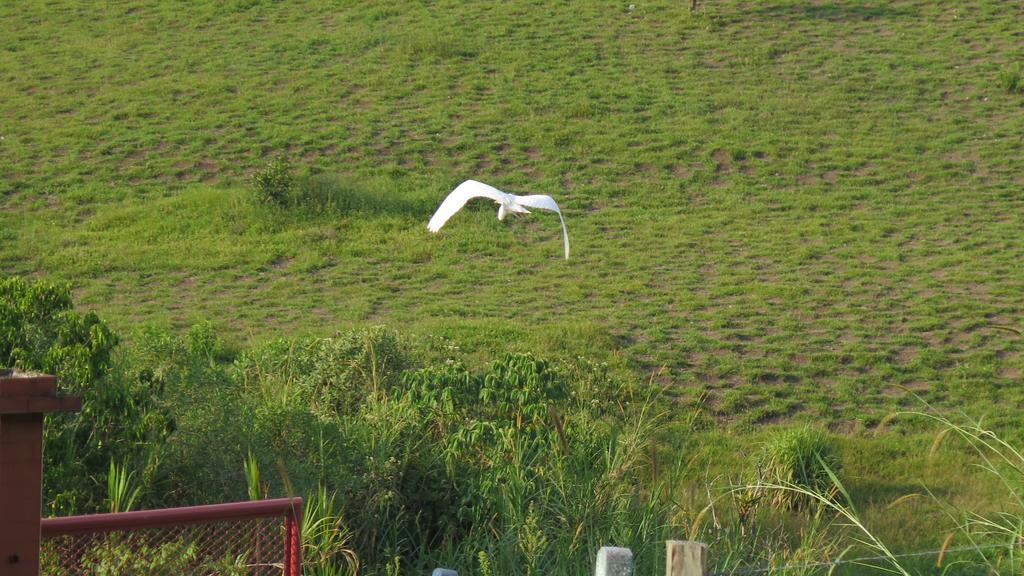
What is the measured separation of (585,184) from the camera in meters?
15.2

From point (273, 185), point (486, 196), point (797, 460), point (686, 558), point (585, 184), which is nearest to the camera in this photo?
point (686, 558)

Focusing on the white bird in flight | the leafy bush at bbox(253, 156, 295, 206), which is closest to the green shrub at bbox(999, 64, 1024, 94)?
the leafy bush at bbox(253, 156, 295, 206)

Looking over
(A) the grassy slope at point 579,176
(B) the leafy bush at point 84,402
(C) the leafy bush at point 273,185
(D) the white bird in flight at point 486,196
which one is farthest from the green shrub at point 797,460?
(C) the leafy bush at point 273,185

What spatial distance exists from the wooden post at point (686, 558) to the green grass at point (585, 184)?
4.47m

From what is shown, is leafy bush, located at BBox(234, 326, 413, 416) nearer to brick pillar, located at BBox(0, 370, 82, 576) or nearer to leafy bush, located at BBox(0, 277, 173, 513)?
leafy bush, located at BBox(0, 277, 173, 513)

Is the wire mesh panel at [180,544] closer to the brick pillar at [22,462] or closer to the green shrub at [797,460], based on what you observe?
the brick pillar at [22,462]

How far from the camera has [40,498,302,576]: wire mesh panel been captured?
3.30 meters

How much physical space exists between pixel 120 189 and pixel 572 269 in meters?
6.40

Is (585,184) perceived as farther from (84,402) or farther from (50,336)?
(84,402)

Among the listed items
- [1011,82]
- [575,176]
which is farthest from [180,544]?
[1011,82]

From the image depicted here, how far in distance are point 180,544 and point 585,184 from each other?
1175 centimetres

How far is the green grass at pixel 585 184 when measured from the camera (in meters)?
10.4

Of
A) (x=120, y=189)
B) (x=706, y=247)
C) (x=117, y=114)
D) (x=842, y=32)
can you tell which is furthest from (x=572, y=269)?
(x=842, y=32)

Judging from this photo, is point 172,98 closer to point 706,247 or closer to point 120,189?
point 120,189
